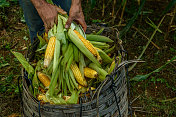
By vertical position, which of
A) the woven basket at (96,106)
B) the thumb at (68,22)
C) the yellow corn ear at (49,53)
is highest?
the thumb at (68,22)

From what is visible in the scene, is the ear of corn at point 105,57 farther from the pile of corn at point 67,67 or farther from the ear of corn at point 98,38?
the ear of corn at point 98,38

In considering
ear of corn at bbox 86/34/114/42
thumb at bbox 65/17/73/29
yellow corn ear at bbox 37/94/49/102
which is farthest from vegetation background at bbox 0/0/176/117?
yellow corn ear at bbox 37/94/49/102

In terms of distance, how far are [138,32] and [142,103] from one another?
1326 millimetres

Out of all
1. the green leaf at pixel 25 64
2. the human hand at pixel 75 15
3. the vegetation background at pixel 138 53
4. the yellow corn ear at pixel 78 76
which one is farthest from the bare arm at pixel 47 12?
the vegetation background at pixel 138 53

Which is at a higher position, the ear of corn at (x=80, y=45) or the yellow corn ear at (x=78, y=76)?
the ear of corn at (x=80, y=45)

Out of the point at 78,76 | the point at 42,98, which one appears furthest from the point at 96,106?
the point at 42,98

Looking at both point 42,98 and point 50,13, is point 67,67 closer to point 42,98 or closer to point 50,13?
point 42,98

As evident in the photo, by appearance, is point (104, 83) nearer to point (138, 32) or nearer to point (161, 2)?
point (138, 32)

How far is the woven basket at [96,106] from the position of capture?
1351 mm

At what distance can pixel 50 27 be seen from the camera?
1780mm

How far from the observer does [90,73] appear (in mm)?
1644

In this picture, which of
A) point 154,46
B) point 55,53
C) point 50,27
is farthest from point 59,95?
point 154,46

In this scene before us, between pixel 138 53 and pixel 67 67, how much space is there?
1.62 m

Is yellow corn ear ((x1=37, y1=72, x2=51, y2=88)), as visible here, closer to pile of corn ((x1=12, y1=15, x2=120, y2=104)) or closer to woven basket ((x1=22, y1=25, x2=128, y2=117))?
pile of corn ((x1=12, y1=15, x2=120, y2=104))
